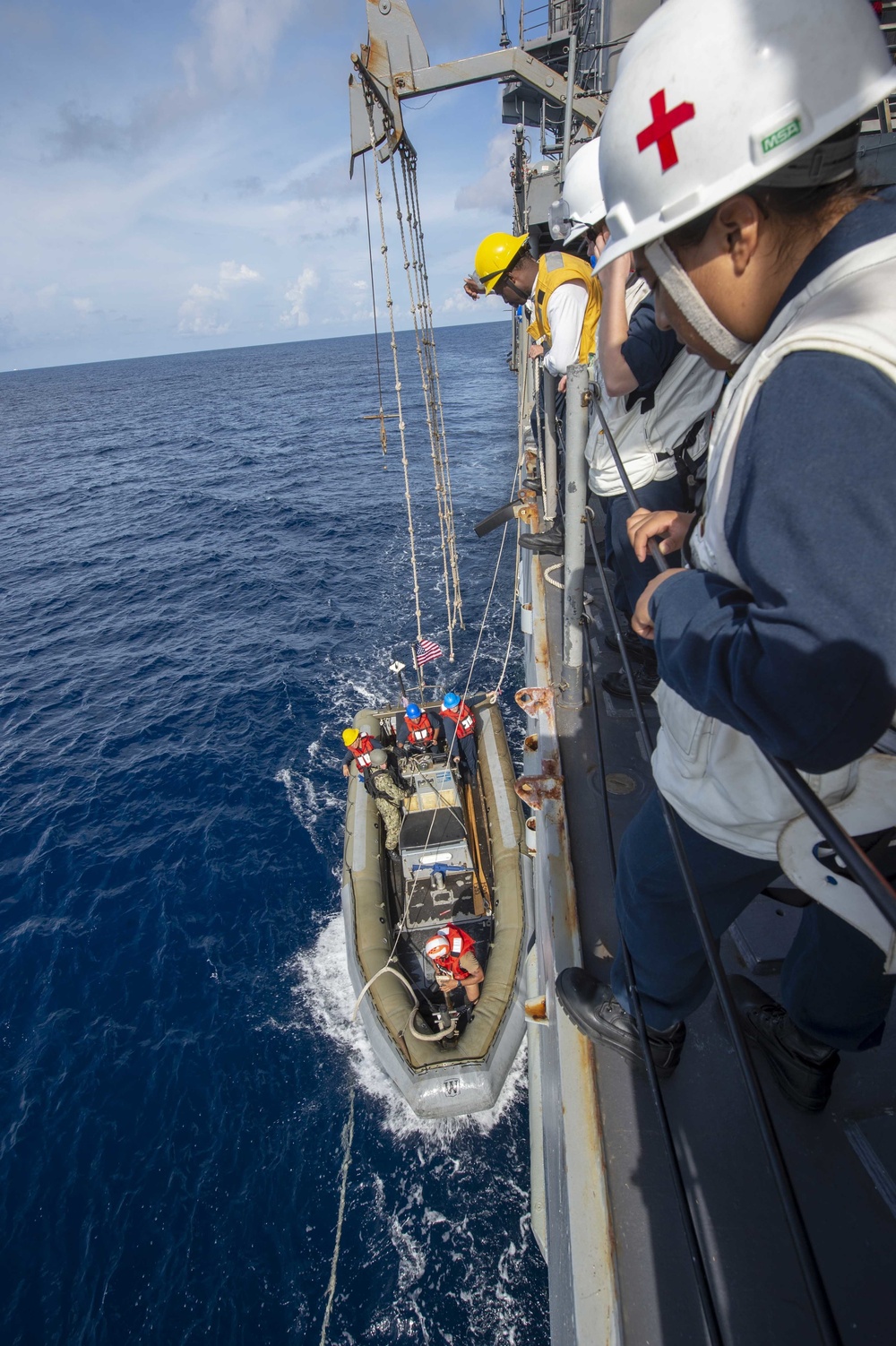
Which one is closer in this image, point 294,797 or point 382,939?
point 382,939

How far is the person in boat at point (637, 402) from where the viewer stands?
311 cm

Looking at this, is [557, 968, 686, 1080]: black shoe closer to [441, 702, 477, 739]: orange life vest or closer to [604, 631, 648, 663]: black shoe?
[604, 631, 648, 663]: black shoe

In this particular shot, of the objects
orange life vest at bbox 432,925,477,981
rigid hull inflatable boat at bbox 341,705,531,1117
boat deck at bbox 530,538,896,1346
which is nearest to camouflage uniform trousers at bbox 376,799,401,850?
rigid hull inflatable boat at bbox 341,705,531,1117

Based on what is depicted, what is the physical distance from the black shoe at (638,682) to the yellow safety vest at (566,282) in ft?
8.05

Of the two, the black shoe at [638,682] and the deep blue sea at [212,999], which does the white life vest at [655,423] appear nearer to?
the black shoe at [638,682]

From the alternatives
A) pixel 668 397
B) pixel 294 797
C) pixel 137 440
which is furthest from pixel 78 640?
pixel 137 440

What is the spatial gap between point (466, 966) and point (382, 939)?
4.84 feet

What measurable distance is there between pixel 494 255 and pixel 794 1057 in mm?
7249

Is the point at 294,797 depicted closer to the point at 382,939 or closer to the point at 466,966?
the point at 382,939

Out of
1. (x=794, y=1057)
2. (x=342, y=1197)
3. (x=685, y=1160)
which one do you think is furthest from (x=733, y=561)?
(x=342, y=1197)

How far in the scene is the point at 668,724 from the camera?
1.76 meters

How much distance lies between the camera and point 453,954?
9.56 m

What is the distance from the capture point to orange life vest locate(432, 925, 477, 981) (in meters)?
9.55

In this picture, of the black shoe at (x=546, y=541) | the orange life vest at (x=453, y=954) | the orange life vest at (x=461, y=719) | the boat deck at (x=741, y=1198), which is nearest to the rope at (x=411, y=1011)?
the orange life vest at (x=453, y=954)
